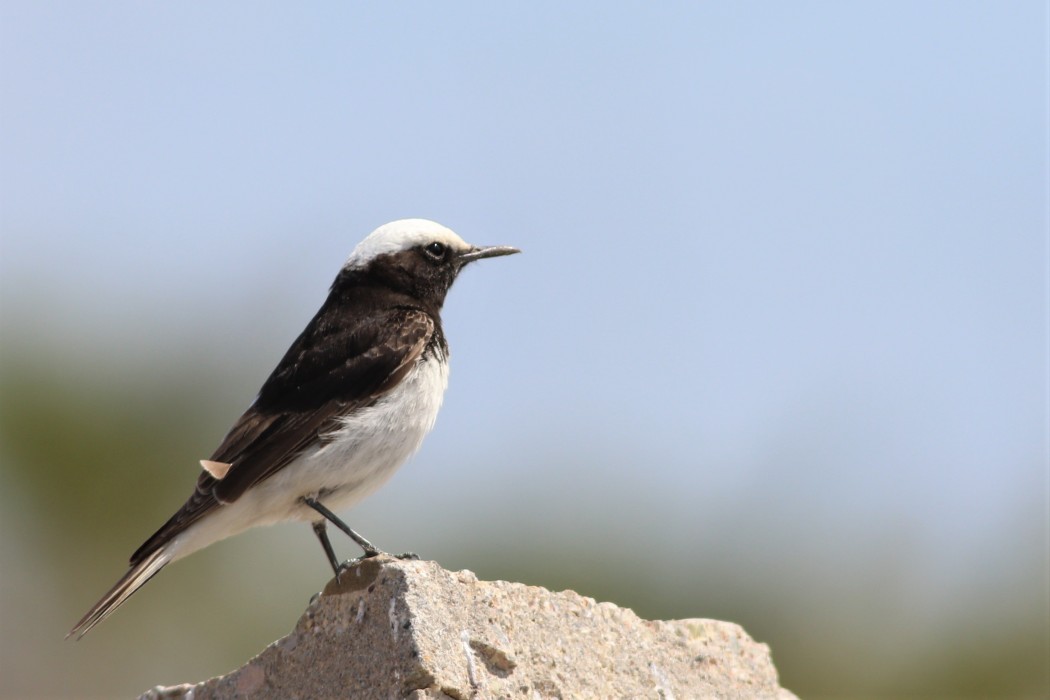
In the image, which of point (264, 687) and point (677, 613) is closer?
point (264, 687)

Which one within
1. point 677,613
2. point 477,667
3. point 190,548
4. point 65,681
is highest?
point 477,667

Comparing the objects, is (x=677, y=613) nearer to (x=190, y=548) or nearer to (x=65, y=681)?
(x=65, y=681)

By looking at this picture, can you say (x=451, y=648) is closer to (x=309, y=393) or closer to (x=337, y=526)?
(x=337, y=526)

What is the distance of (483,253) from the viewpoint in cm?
791

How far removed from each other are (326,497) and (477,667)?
194 centimetres

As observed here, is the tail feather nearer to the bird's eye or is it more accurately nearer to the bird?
the bird

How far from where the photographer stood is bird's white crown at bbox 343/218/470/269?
25.2 ft

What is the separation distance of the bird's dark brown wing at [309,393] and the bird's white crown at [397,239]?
62 cm

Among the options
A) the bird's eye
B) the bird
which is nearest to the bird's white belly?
the bird

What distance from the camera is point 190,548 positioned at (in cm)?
632

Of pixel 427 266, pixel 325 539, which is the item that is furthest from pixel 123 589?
pixel 427 266

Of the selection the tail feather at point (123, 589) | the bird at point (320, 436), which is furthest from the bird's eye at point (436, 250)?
the tail feather at point (123, 589)

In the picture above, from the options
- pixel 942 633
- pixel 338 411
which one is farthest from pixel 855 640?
pixel 338 411

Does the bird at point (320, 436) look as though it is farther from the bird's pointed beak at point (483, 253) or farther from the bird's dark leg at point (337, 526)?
the bird's pointed beak at point (483, 253)
